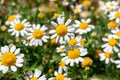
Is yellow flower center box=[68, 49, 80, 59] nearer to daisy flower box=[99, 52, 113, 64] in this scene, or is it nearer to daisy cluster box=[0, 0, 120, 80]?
daisy cluster box=[0, 0, 120, 80]

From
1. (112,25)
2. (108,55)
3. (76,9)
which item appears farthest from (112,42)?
(76,9)

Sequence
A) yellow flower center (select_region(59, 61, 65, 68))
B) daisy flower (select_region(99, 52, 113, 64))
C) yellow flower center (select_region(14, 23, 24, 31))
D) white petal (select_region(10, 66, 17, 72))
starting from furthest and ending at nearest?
yellow flower center (select_region(14, 23, 24, 31)) < daisy flower (select_region(99, 52, 113, 64)) < yellow flower center (select_region(59, 61, 65, 68)) < white petal (select_region(10, 66, 17, 72))

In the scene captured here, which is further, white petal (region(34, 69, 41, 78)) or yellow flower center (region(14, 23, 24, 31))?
yellow flower center (region(14, 23, 24, 31))

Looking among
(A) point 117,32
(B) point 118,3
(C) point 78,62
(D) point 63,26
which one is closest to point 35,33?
(D) point 63,26

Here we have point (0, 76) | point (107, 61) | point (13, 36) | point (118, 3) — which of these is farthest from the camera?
point (118, 3)

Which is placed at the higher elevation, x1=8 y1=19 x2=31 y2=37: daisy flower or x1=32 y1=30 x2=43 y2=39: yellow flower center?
x1=8 y1=19 x2=31 y2=37: daisy flower

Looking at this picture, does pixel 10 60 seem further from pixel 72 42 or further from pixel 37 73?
pixel 72 42

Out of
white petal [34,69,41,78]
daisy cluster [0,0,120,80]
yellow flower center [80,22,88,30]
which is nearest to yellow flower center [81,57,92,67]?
daisy cluster [0,0,120,80]

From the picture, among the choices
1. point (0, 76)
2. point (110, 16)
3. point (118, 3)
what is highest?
point (118, 3)

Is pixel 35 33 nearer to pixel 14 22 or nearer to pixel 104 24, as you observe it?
pixel 14 22
